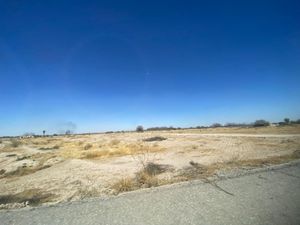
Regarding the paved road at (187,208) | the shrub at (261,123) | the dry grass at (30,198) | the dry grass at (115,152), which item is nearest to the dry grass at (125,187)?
the paved road at (187,208)

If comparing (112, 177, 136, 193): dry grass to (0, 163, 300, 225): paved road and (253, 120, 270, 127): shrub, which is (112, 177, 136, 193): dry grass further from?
(253, 120, 270, 127): shrub

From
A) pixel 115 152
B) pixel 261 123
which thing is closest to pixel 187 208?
pixel 115 152

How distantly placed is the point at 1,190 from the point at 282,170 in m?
12.3

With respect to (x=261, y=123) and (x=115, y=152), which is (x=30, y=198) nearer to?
(x=115, y=152)

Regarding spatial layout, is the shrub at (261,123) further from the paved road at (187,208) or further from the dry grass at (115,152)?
the paved road at (187,208)

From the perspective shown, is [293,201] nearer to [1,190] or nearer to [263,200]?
[263,200]

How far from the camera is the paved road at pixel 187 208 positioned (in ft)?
20.5

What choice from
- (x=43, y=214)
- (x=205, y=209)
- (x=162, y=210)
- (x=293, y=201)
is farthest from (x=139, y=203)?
(x=293, y=201)

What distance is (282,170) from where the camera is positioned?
35.3 feet

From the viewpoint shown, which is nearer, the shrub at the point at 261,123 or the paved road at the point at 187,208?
the paved road at the point at 187,208

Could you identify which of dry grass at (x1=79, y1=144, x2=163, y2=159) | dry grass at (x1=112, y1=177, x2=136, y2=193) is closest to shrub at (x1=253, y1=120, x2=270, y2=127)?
dry grass at (x1=79, y1=144, x2=163, y2=159)

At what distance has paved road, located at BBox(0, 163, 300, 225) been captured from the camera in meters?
6.26

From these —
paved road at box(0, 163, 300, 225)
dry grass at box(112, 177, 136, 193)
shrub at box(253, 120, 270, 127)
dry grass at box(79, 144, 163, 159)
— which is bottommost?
paved road at box(0, 163, 300, 225)

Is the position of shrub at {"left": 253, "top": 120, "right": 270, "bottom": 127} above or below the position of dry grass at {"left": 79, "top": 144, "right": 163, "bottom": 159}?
above
